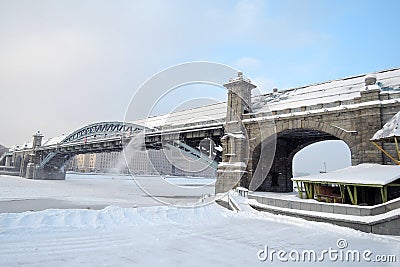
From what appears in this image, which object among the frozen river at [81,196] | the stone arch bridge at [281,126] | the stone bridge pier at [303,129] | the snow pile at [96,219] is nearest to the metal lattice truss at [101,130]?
the frozen river at [81,196]

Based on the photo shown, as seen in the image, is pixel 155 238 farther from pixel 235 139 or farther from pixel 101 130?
pixel 101 130

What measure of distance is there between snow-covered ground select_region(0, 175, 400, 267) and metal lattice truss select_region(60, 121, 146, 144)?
30715 millimetres

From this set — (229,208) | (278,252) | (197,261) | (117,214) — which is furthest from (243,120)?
(197,261)

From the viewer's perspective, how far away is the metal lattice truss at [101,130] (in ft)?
145

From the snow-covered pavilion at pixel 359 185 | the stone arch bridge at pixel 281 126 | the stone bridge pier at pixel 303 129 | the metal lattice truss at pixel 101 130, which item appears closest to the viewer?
the snow-covered pavilion at pixel 359 185

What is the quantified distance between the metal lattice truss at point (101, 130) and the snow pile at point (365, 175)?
30.6 meters

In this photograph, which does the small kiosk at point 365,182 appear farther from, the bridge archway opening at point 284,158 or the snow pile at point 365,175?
the bridge archway opening at point 284,158

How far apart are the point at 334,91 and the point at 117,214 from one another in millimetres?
18724

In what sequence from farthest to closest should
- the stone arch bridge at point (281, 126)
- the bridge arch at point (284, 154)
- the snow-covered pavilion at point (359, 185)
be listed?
1. the bridge arch at point (284, 154)
2. the stone arch bridge at point (281, 126)
3. the snow-covered pavilion at point (359, 185)

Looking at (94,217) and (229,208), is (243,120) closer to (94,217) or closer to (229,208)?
(229,208)

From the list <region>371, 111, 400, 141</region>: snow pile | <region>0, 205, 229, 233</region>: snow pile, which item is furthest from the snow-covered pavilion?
<region>0, 205, 229, 233</region>: snow pile

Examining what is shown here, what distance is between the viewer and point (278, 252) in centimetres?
731

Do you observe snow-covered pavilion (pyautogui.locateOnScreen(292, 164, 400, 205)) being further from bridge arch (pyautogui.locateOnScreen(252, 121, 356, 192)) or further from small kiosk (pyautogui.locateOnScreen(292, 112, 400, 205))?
bridge arch (pyautogui.locateOnScreen(252, 121, 356, 192))

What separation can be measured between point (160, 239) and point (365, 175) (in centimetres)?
1013
